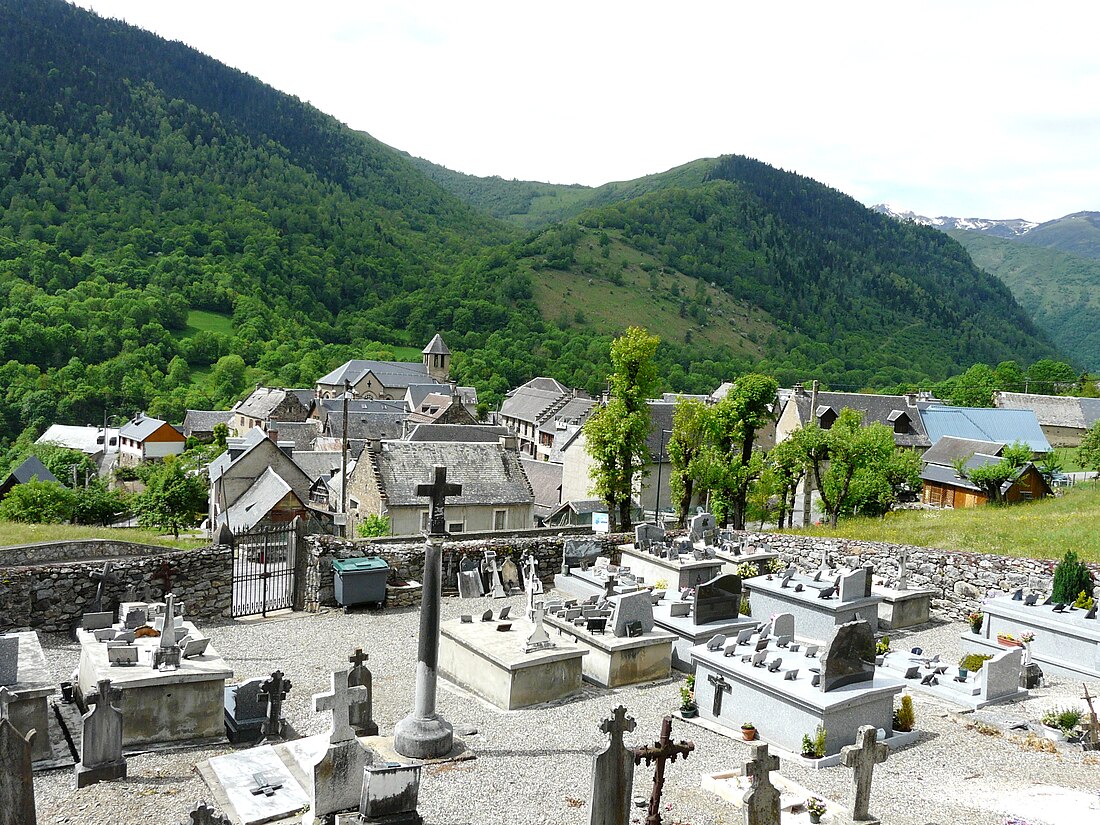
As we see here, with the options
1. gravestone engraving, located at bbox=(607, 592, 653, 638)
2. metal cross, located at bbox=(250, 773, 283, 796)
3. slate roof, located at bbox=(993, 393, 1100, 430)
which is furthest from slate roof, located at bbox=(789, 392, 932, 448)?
metal cross, located at bbox=(250, 773, 283, 796)

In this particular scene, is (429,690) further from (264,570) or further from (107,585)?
(264,570)

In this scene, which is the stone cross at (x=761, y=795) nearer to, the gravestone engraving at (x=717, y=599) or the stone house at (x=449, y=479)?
the gravestone engraving at (x=717, y=599)

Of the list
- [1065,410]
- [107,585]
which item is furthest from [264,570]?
[1065,410]

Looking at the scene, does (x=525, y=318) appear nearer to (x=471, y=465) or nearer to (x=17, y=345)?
(x=17, y=345)

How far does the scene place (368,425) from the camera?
198 ft

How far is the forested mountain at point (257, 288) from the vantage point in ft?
349

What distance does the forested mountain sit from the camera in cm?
10638

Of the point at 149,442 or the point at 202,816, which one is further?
the point at 149,442

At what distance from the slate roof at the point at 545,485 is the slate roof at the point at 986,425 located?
100.0ft

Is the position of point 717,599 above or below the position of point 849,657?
below

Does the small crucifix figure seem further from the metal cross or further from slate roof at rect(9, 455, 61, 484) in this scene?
slate roof at rect(9, 455, 61, 484)

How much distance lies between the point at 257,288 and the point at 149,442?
7470 centimetres

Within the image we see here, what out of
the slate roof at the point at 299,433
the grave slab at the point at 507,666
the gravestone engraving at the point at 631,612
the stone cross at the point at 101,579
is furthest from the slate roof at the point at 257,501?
the slate roof at the point at 299,433

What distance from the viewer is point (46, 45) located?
577ft
